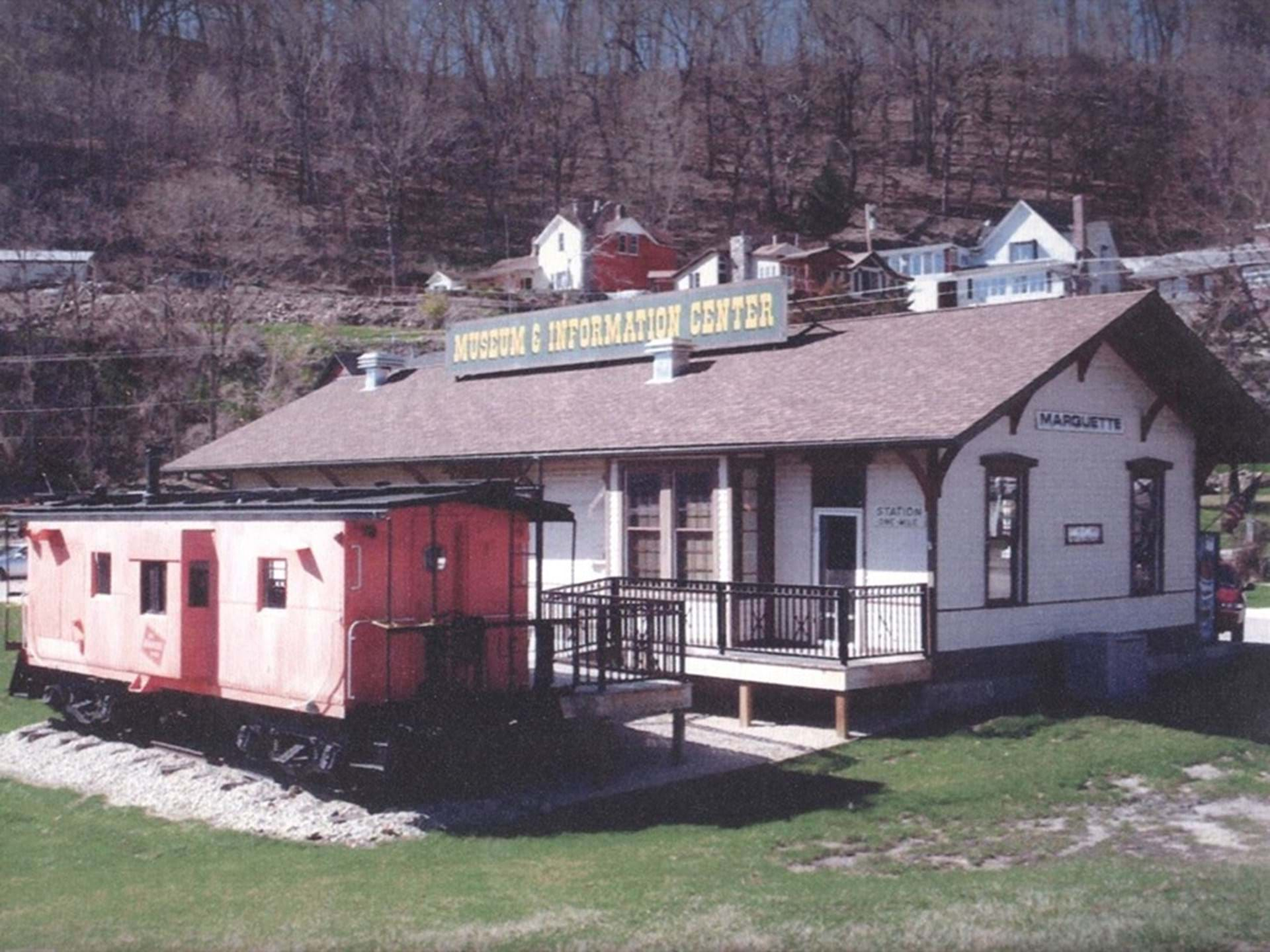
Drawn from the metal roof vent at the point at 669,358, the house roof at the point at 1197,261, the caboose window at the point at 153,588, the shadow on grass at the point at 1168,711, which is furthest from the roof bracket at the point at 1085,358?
the house roof at the point at 1197,261

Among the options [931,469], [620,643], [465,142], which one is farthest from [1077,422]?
[465,142]

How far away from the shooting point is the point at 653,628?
16.9m

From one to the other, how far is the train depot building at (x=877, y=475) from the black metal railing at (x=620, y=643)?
1.33 ft

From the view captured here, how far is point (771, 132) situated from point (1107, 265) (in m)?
34.6

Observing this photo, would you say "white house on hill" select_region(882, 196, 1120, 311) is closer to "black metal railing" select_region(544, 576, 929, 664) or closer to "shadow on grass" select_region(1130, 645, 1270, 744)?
"shadow on grass" select_region(1130, 645, 1270, 744)

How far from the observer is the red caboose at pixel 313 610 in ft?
46.4

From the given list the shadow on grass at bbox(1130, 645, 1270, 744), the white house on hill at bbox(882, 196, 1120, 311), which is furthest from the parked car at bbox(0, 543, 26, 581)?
the white house on hill at bbox(882, 196, 1120, 311)

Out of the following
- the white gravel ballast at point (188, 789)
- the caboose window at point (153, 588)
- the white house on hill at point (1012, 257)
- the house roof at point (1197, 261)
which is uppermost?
the white house on hill at point (1012, 257)

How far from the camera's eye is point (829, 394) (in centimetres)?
2031

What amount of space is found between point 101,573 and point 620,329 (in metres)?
11.0

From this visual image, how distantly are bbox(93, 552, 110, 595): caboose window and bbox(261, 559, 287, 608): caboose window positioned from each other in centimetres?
365

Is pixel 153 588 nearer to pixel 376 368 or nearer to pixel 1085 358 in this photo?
pixel 1085 358

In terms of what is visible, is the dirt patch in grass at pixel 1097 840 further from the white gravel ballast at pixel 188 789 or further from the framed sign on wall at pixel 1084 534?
the framed sign on wall at pixel 1084 534

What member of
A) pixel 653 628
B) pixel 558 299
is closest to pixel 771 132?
pixel 558 299
